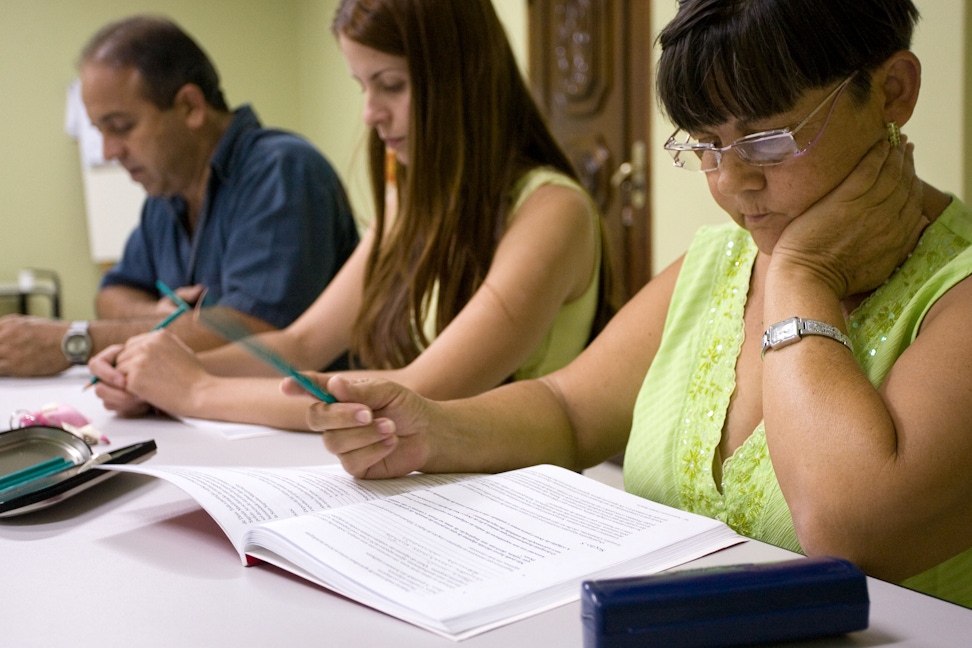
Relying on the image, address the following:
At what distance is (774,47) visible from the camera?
0.88m

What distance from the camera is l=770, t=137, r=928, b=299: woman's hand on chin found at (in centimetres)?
94

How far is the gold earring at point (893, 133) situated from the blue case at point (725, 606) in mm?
509

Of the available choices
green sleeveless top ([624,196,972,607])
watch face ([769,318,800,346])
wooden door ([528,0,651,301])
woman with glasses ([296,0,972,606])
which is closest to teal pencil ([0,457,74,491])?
woman with glasses ([296,0,972,606])

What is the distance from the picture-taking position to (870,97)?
917 millimetres

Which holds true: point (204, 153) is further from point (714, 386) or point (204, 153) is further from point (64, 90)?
point (64, 90)

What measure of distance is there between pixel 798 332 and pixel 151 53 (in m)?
1.90

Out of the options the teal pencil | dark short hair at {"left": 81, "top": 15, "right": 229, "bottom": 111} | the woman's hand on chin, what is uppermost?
dark short hair at {"left": 81, "top": 15, "right": 229, "bottom": 111}

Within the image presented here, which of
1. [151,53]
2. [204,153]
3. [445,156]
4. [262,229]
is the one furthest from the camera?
[204,153]

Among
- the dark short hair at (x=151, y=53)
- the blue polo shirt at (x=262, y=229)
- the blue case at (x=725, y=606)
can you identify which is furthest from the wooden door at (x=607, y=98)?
the blue case at (x=725, y=606)

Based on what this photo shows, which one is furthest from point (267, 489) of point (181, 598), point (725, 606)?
point (725, 606)

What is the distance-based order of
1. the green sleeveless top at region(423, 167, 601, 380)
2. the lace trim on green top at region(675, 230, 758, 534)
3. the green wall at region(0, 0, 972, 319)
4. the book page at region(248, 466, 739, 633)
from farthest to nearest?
the green wall at region(0, 0, 972, 319) < the green sleeveless top at region(423, 167, 601, 380) < the lace trim on green top at region(675, 230, 758, 534) < the book page at region(248, 466, 739, 633)

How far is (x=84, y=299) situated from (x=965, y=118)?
14.5ft

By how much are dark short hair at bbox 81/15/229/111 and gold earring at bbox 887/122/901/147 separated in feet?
6.03

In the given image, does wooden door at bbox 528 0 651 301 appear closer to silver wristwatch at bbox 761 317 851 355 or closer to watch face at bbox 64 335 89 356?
watch face at bbox 64 335 89 356
